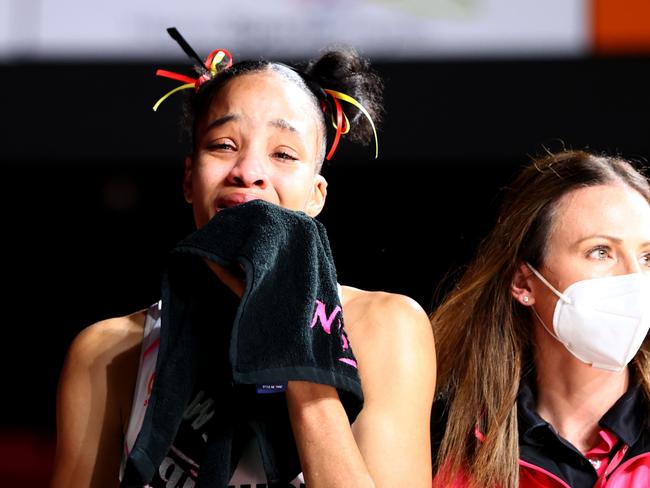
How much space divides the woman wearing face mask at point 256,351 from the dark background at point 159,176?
1282mm

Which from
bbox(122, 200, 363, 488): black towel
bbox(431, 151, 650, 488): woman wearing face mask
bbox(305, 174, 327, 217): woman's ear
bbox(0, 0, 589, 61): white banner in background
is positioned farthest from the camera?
bbox(0, 0, 589, 61): white banner in background

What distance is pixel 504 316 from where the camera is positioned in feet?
7.28

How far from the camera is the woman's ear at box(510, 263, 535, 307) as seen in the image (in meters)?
2.18

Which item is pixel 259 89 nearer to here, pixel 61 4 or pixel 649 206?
pixel 649 206

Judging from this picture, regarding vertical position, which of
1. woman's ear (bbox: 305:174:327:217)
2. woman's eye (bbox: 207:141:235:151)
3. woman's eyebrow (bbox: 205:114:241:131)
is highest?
woman's eyebrow (bbox: 205:114:241:131)

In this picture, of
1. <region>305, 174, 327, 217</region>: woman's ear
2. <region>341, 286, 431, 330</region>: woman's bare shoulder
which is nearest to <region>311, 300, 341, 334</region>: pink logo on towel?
<region>341, 286, 431, 330</region>: woman's bare shoulder

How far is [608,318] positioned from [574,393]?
0.51 feet

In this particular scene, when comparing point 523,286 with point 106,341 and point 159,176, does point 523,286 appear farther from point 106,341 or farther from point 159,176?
point 159,176

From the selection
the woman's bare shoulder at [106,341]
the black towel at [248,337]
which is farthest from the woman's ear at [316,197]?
the woman's bare shoulder at [106,341]

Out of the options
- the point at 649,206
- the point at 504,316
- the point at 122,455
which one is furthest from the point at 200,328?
the point at 649,206

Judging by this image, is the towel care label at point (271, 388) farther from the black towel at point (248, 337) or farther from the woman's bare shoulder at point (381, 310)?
the woman's bare shoulder at point (381, 310)

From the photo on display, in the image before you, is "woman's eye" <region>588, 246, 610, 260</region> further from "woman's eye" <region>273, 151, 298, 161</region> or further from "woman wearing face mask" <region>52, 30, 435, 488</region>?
"woman's eye" <region>273, 151, 298, 161</region>

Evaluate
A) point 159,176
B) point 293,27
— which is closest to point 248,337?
point 293,27

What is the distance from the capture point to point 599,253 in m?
2.10
